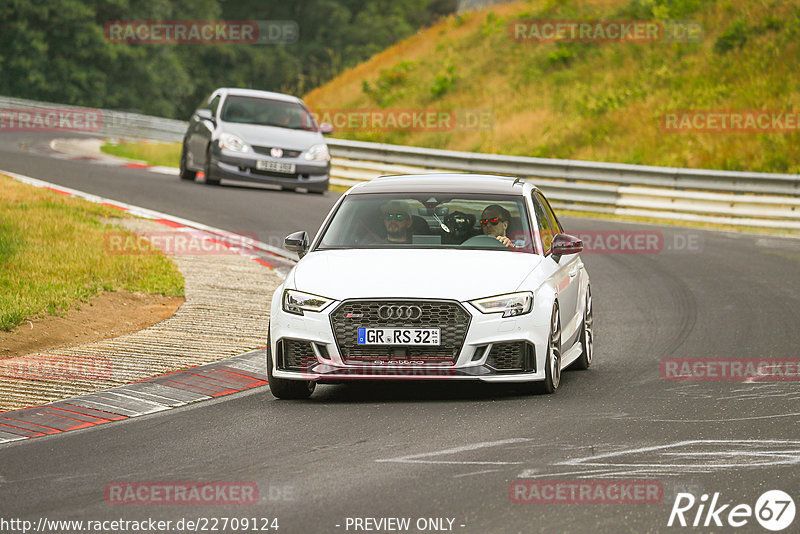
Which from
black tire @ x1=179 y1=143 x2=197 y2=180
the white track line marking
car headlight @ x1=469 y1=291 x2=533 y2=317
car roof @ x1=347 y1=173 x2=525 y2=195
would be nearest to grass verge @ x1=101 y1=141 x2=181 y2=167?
black tire @ x1=179 y1=143 x2=197 y2=180

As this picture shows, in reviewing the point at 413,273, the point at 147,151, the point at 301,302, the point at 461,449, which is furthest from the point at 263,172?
the point at 461,449

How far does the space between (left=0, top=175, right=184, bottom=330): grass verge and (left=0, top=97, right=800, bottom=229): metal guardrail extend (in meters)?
10.5

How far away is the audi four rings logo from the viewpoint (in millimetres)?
8680

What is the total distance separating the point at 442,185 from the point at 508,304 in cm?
173

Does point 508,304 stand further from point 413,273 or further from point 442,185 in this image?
point 442,185

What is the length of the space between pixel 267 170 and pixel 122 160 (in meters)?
7.80

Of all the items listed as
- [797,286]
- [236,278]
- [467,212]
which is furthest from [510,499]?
[797,286]

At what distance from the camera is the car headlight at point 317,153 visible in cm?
2433

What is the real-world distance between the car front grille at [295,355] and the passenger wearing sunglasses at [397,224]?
1.28 meters

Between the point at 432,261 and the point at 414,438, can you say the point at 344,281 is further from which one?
the point at 414,438

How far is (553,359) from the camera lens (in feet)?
30.2

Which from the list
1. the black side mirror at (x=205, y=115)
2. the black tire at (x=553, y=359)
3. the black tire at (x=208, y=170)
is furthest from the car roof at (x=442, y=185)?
the black side mirror at (x=205, y=115)

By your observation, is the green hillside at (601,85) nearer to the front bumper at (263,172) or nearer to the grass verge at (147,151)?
the grass verge at (147,151)

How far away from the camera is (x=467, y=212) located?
1025cm
